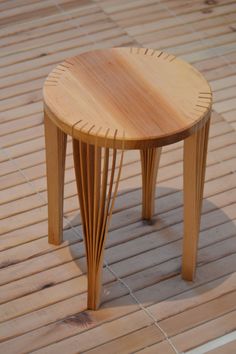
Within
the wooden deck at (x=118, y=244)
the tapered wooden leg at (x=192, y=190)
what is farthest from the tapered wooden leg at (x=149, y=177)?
the tapered wooden leg at (x=192, y=190)

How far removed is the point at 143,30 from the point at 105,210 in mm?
1485

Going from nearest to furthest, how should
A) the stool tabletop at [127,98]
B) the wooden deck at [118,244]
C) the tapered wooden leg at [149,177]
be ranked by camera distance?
the stool tabletop at [127,98] < the wooden deck at [118,244] < the tapered wooden leg at [149,177]

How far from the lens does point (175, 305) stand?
219 cm

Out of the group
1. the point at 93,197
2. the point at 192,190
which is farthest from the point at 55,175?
the point at 192,190

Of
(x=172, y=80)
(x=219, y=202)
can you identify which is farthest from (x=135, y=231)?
(x=172, y=80)

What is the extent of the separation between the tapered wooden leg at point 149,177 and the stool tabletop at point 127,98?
26cm

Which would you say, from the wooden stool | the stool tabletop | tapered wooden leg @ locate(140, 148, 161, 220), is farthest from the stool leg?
tapered wooden leg @ locate(140, 148, 161, 220)

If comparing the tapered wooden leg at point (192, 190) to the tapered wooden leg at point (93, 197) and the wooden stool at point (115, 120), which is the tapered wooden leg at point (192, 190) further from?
the tapered wooden leg at point (93, 197)

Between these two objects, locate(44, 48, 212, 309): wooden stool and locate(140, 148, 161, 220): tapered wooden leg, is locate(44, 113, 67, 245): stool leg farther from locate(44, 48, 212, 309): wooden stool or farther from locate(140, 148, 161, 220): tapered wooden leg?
locate(140, 148, 161, 220): tapered wooden leg

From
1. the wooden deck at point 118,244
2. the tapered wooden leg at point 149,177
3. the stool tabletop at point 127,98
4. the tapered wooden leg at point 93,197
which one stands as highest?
the stool tabletop at point 127,98

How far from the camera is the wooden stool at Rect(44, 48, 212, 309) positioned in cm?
190

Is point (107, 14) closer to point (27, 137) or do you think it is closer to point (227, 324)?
point (27, 137)

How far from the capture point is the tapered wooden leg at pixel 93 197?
1.93 metres

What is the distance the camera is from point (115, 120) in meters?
1.93
